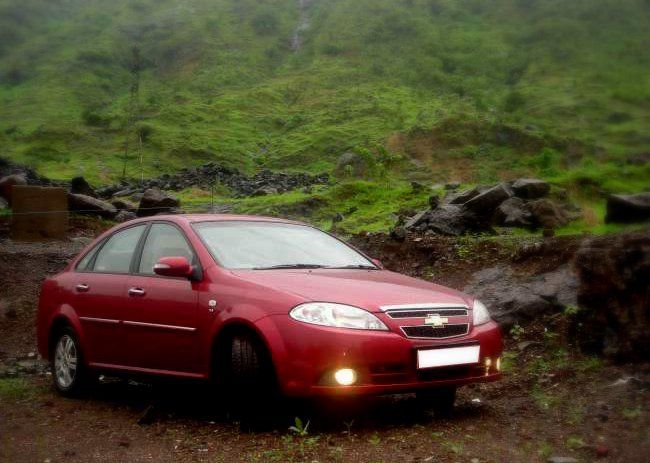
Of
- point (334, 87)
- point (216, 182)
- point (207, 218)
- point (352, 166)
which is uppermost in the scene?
point (334, 87)

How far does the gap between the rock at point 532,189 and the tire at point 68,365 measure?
10.1m

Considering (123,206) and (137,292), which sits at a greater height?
(123,206)

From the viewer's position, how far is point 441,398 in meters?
6.43

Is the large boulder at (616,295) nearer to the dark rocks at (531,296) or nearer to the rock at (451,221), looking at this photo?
the dark rocks at (531,296)

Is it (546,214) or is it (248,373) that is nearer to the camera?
(248,373)

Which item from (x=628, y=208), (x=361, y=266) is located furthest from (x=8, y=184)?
(x=628, y=208)

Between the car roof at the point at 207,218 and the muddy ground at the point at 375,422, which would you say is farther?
the car roof at the point at 207,218

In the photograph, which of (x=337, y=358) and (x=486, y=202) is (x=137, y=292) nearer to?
(x=337, y=358)

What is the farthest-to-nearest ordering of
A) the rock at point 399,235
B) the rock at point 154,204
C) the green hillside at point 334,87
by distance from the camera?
1. the rock at point 154,204
2. the rock at point 399,235
3. the green hillside at point 334,87

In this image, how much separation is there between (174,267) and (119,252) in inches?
55.7

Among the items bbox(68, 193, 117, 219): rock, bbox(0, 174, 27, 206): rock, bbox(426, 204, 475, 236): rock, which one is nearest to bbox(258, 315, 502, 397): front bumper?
bbox(426, 204, 475, 236): rock

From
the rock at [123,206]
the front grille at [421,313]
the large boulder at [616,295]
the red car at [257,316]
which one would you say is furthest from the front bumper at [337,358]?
the rock at [123,206]

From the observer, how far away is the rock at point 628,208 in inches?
308

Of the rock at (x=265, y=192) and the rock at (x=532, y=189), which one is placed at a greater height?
the rock at (x=532, y=189)
